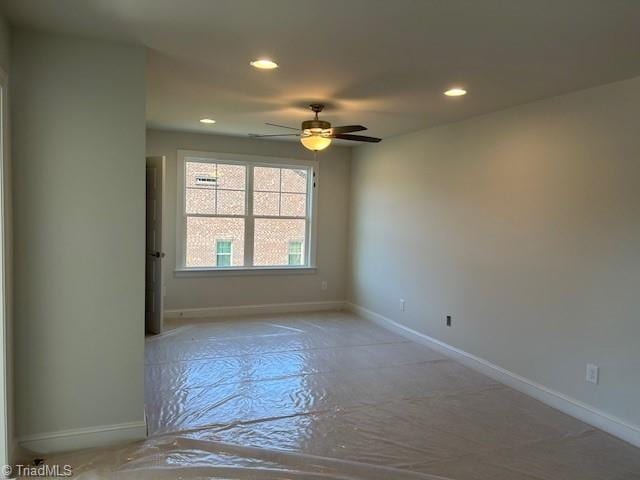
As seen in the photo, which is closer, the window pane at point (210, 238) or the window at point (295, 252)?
the window pane at point (210, 238)

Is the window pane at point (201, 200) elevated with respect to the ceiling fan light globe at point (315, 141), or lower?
lower

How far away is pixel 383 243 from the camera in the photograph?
6.02m

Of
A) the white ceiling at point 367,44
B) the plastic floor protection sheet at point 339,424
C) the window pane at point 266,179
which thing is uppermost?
the white ceiling at point 367,44

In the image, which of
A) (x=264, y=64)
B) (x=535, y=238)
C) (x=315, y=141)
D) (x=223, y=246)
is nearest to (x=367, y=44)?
(x=264, y=64)

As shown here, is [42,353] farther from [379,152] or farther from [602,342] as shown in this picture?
[379,152]

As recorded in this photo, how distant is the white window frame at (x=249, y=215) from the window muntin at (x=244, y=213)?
1 cm

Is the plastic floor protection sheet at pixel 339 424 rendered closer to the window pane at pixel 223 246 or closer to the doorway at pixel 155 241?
the doorway at pixel 155 241

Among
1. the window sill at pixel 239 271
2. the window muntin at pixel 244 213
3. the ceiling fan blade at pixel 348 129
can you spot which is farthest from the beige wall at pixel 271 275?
the ceiling fan blade at pixel 348 129

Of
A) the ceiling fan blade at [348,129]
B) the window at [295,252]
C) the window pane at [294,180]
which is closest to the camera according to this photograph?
the ceiling fan blade at [348,129]

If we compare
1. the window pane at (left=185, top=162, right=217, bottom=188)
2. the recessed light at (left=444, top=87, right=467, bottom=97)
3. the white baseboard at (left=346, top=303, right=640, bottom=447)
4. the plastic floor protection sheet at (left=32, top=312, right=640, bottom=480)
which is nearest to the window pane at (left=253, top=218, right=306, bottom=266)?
the window pane at (left=185, top=162, right=217, bottom=188)

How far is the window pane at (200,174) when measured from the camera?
604 cm

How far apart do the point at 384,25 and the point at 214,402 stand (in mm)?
2835

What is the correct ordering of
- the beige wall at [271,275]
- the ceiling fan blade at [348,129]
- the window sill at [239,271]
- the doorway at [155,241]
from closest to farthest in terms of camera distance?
the ceiling fan blade at [348,129], the doorway at [155,241], the beige wall at [271,275], the window sill at [239,271]

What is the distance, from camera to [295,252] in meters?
6.72
